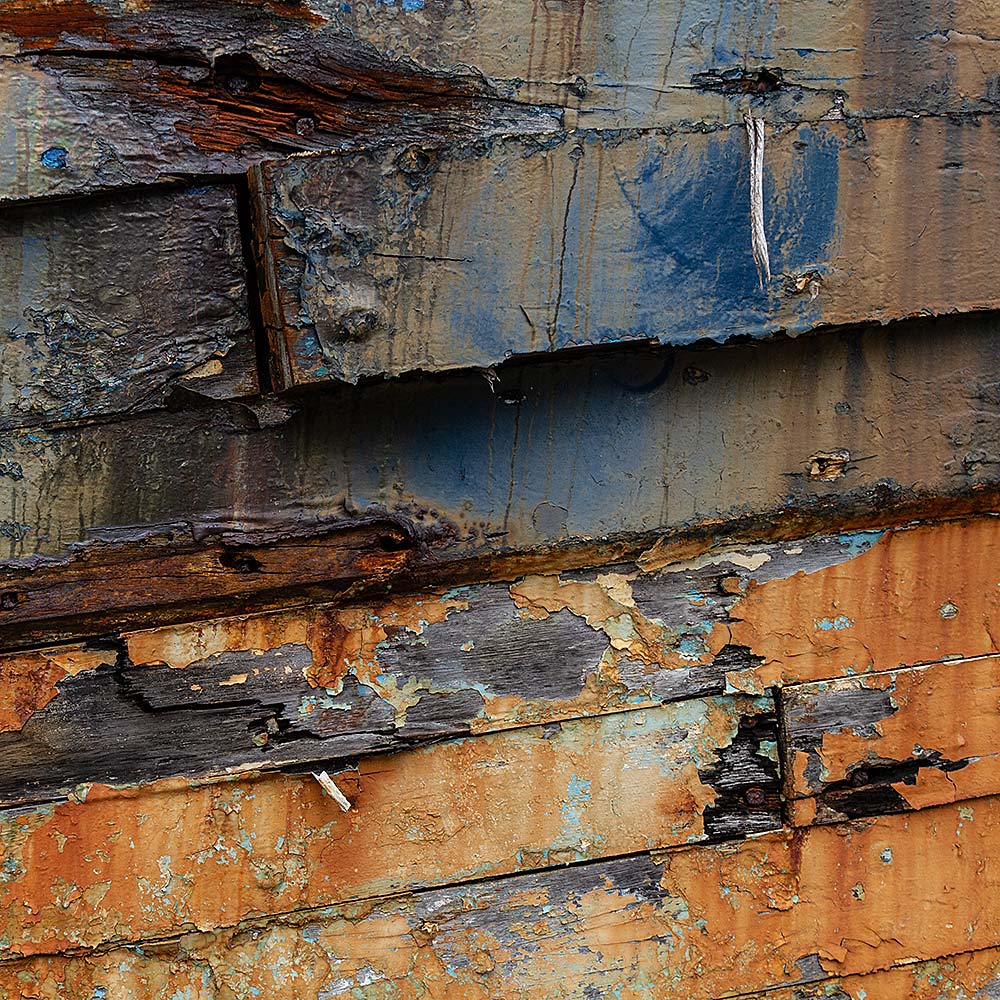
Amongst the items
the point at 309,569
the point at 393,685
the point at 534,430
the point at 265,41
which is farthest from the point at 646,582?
the point at 265,41

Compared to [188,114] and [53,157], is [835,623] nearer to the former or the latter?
[188,114]

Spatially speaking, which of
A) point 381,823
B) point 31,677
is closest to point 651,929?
point 381,823

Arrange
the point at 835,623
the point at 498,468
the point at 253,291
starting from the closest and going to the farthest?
1. the point at 253,291
2. the point at 498,468
3. the point at 835,623

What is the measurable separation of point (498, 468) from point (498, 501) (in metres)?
0.05

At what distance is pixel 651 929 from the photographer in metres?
1.57

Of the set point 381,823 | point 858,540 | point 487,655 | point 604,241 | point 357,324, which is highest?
point 604,241

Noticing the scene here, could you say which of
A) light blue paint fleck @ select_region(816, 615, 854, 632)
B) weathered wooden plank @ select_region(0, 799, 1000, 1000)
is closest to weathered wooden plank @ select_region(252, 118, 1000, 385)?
light blue paint fleck @ select_region(816, 615, 854, 632)

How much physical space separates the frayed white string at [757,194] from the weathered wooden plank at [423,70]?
86mm

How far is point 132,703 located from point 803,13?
58.4 inches

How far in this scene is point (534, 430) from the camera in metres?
1.43

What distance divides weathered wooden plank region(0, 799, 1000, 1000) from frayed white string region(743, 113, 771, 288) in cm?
98

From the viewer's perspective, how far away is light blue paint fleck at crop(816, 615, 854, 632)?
5.06ft

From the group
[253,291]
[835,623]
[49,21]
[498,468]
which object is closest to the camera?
[49,21]

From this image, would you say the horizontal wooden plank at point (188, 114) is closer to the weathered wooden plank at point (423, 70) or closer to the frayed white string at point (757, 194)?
the weathered wooden plank at point (423, 70)
